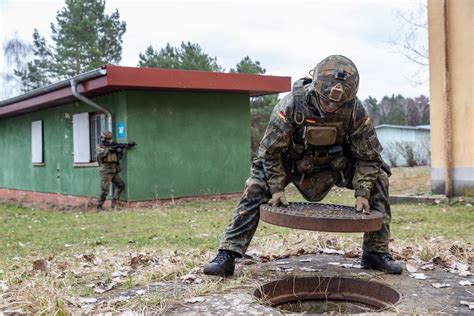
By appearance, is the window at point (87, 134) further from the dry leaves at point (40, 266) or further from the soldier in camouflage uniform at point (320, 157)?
the soldier in camouflage uniform at point (320, 157)

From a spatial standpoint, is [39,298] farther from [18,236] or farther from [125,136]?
[125,136]

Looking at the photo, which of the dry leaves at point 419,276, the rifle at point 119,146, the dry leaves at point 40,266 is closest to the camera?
the dry leaves at point 419,276

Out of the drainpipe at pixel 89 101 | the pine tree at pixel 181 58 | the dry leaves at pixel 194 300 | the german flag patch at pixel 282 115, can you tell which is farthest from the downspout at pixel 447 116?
the pine tree at pixel 181 58

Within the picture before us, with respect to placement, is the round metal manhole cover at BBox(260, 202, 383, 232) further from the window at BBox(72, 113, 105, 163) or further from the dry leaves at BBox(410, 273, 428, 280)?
the window at BBox(72, 113, 105, 163)

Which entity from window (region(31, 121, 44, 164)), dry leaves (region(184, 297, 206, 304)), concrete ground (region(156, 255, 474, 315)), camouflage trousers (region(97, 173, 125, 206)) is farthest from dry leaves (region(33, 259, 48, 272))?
window (region(31, 121, 44, 164))

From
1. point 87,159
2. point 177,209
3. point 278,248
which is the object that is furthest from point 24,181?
point 278,248

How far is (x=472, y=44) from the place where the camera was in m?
9.79

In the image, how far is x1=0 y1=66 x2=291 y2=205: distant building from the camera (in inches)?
476

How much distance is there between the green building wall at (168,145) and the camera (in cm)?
1223

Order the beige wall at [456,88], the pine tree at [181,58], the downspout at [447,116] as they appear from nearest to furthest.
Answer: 1. the beige wall at [456,88]
2. the downspout at [447,116]
3. the pine tree at [181,58]

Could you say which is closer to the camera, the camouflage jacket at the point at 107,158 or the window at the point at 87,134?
the camouflage jacket at the point at 107,158

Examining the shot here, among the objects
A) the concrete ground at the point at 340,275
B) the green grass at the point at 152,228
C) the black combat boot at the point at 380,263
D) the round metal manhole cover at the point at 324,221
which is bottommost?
the green grass at the point at 152,228

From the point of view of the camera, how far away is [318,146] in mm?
3734

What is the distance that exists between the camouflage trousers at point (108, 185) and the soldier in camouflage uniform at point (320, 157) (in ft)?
27.1
